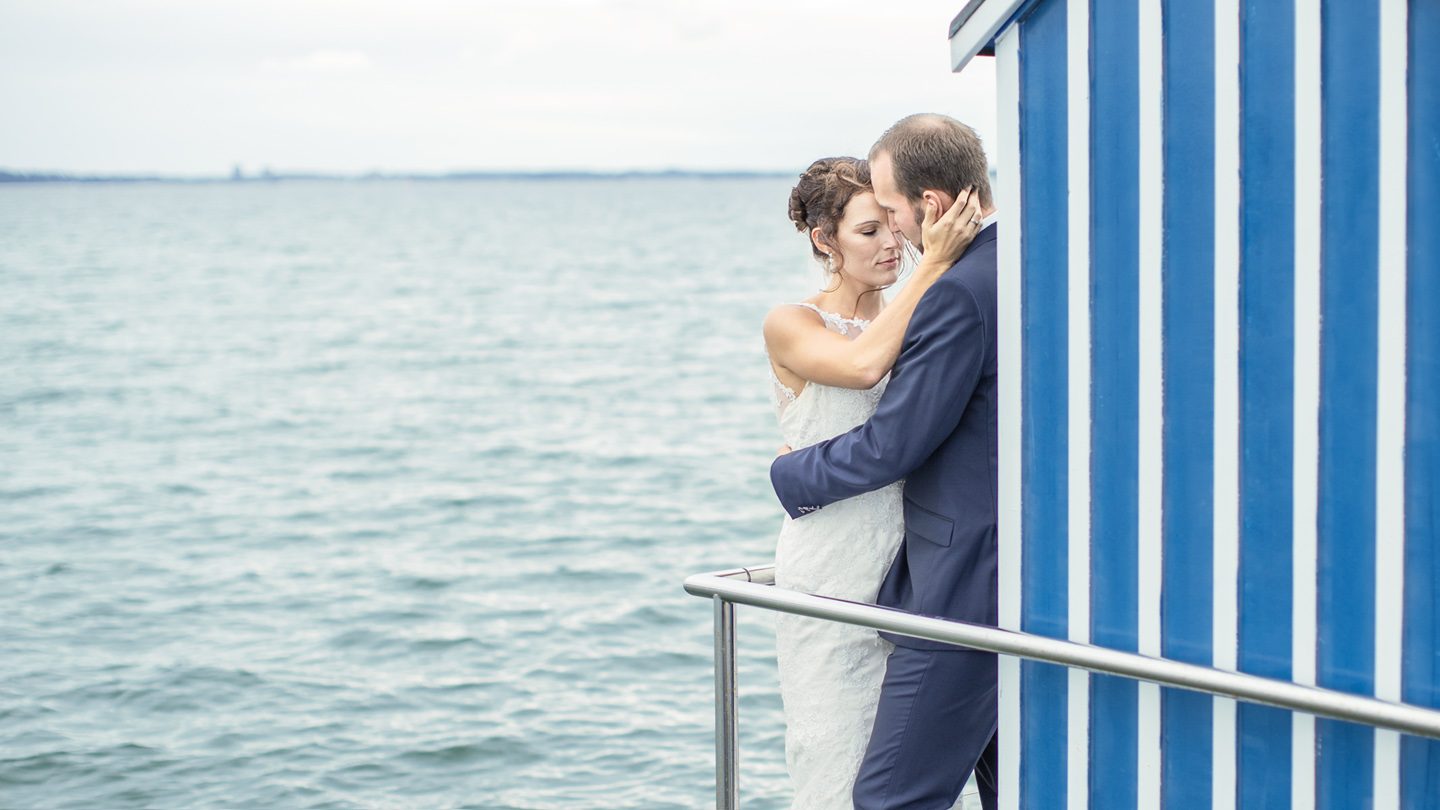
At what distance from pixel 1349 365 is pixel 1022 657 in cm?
68

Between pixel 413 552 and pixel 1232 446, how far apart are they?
1103 cm

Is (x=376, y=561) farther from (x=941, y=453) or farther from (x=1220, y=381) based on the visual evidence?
(x=1220, y=381)

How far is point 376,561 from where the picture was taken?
39.5 ft

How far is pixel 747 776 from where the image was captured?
23.7ft

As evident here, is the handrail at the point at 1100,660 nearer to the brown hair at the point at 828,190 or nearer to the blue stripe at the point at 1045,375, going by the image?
the blue stripe at the point at 1045,375

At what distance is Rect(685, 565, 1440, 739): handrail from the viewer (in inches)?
68.7

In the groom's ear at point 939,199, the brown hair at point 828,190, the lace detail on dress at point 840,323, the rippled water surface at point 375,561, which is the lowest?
the rippled water surface at point 375,561

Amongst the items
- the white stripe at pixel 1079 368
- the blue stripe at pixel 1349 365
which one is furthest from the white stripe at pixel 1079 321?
the blue stripe at pixel 1349 365

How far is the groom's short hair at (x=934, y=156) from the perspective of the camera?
97.5 inches

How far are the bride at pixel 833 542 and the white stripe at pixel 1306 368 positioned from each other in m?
0.98

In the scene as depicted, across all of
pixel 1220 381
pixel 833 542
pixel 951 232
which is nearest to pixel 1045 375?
pixel 1220 381

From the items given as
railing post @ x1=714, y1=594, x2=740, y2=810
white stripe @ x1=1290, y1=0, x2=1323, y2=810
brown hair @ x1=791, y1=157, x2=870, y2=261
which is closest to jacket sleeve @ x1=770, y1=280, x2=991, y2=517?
railing post @ x1=714, y1=594, x2=740, y2=810

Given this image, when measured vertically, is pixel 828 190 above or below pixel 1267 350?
above

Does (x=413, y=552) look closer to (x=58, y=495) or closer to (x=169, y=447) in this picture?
(x=58, y=495)
